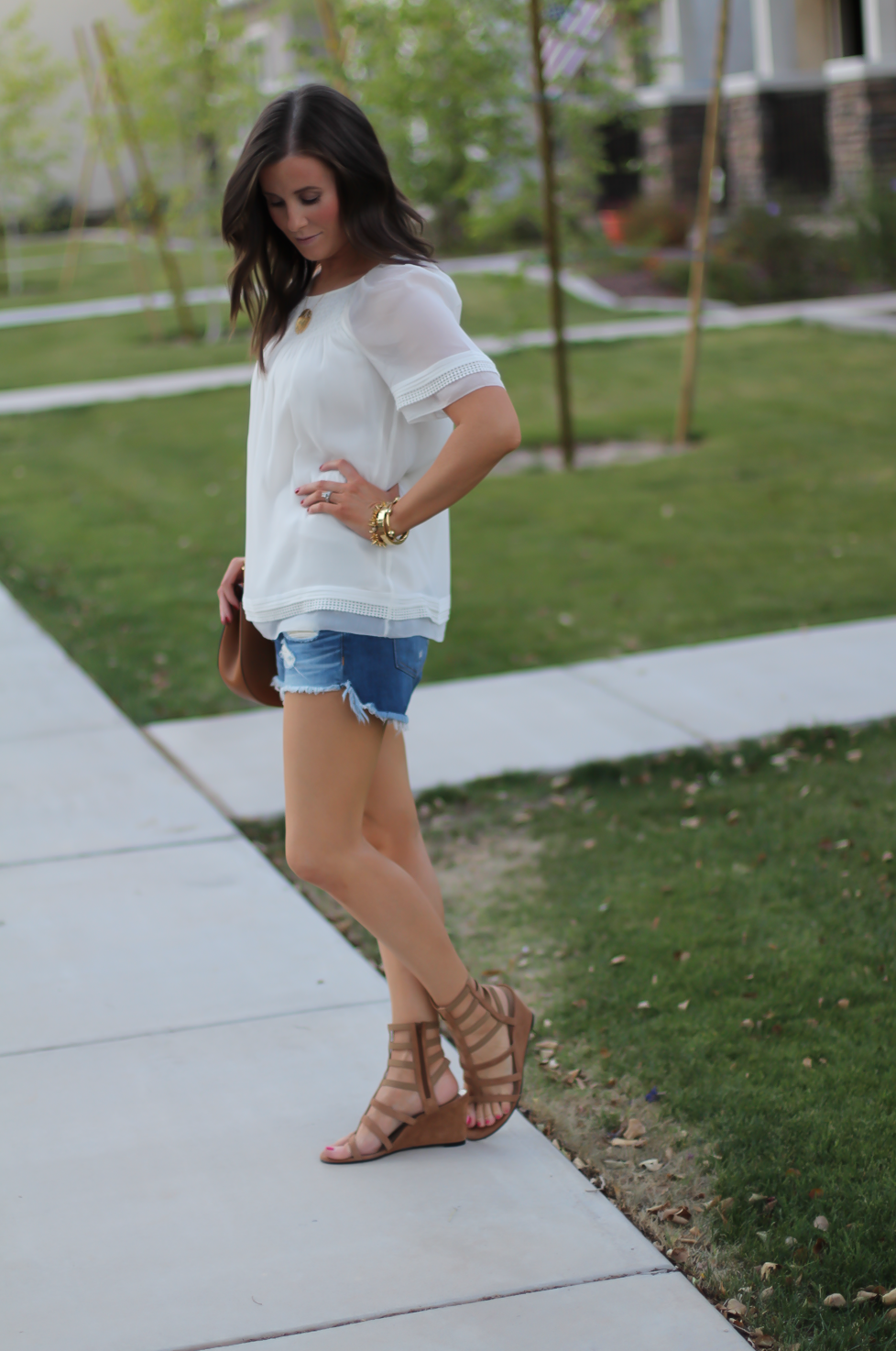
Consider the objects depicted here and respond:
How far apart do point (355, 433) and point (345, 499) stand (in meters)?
0.14

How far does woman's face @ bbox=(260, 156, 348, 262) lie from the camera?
250 cm

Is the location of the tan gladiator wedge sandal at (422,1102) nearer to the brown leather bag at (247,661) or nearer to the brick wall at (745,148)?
the brown leather bag at (247,661)

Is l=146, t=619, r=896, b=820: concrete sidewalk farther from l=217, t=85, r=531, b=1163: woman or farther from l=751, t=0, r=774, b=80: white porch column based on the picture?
l=751, t=0, r=774, b=80: white porch column

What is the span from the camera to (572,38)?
9.14m

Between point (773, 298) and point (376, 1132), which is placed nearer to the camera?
point (376, 1132)

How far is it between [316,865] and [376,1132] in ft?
1.96

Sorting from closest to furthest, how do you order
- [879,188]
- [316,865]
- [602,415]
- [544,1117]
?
[316,865] → [544,1117] → [602,415] → [879,188]

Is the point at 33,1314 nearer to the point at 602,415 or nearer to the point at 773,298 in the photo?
the point at 602,415

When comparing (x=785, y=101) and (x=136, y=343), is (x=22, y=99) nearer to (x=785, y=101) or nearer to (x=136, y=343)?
(x=136, y=343)

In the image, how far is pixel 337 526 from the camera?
258 cm

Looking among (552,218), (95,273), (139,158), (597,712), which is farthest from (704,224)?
(95,273)

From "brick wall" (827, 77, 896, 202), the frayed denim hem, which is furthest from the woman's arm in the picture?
"brick wall" (827, 77, 896, 202)

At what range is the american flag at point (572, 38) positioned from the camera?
909 centimetres

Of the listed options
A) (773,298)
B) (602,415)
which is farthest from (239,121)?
→ (602,415)
